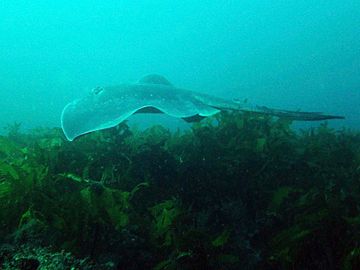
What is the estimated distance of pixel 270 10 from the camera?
97.7 metres

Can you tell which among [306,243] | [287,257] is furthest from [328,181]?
[287,257]

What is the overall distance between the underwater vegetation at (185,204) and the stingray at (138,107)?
0.46 m

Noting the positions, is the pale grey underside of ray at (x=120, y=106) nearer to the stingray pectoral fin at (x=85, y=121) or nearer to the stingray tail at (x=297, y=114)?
the stingray pectoral fin at (x=85, y=121)

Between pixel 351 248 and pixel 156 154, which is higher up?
pixel 156 154

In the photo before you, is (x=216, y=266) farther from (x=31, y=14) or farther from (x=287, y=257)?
(x=31, y=14)

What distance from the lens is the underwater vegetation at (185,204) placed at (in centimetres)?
246

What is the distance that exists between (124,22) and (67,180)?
124288 mm

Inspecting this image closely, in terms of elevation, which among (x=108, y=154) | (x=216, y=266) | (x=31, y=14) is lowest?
(x=216, y=266)

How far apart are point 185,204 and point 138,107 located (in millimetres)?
1762

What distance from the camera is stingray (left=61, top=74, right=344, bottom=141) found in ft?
13.6

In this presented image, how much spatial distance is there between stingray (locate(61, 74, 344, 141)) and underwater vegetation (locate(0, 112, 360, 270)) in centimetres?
46

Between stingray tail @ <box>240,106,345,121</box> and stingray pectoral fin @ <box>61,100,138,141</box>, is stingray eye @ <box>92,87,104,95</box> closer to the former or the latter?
stingray pectoral fin @ <box>61,100,138,141</box>

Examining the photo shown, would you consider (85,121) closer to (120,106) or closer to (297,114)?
(120,106)

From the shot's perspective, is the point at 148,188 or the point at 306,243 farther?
the point at 148,188
